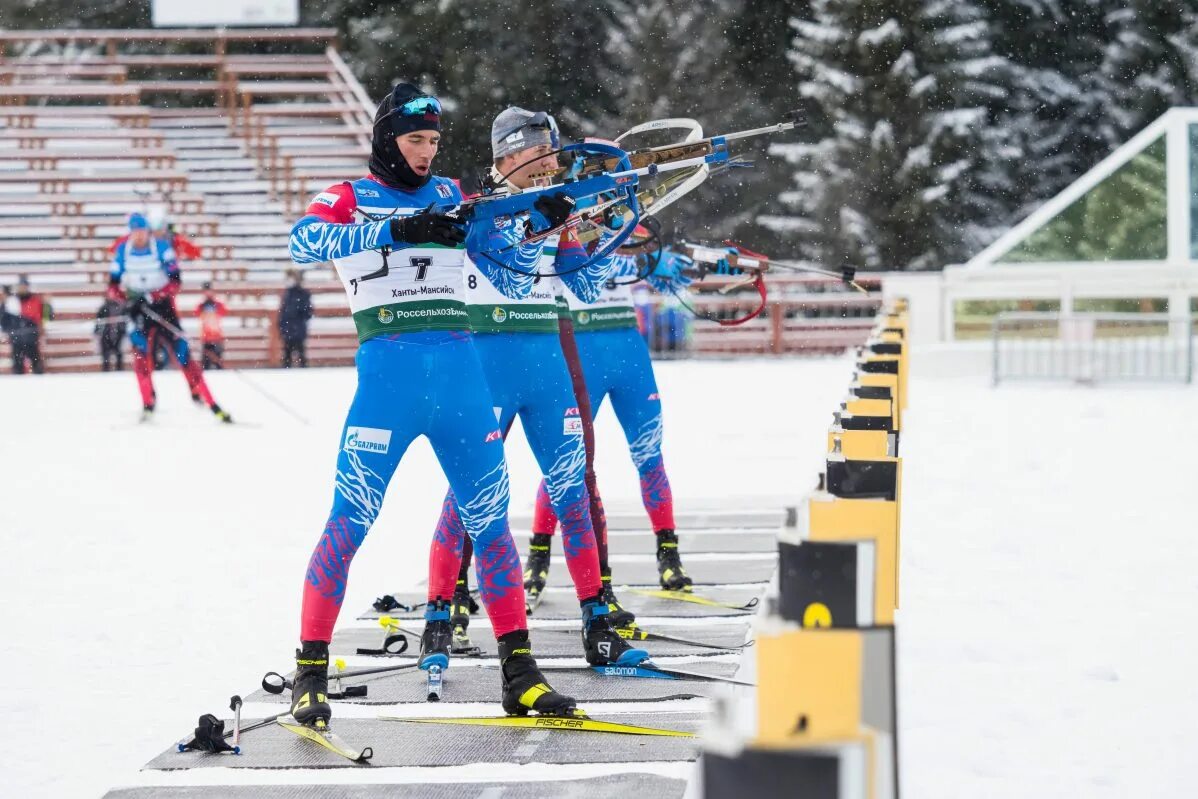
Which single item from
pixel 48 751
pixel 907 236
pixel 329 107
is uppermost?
pixel 329 107

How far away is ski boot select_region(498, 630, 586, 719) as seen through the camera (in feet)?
16.0

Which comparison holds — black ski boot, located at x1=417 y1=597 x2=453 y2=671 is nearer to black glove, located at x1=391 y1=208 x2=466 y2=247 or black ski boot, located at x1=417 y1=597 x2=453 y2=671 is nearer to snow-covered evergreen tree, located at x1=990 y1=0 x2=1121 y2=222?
black glove, located at x1=391 y1=208 x2=466 y2=247

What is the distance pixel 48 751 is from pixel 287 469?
795 cm

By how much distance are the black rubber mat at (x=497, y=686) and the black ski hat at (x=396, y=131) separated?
1.72 m

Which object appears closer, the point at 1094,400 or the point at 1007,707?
the point at 1007,707

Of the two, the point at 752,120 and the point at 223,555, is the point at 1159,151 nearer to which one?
the point at 223,555

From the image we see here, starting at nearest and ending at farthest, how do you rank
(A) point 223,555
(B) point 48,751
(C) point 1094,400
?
(B) point 48,751, (A) point 223,555, (C) point 1094,400

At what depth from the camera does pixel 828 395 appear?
745 inches

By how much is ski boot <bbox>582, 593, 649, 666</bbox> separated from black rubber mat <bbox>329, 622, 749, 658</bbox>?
213mm

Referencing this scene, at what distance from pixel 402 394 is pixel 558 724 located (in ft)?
3.69

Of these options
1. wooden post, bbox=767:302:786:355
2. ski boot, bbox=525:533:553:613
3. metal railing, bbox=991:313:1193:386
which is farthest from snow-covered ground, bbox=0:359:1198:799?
wooden post, bbox=767:302:786:355

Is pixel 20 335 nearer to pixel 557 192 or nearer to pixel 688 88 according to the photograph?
pixel 688 88

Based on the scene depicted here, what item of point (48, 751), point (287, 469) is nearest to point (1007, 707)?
point (48, 751)

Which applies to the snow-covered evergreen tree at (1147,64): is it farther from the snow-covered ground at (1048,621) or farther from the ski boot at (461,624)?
the ski boot at (461,624)
